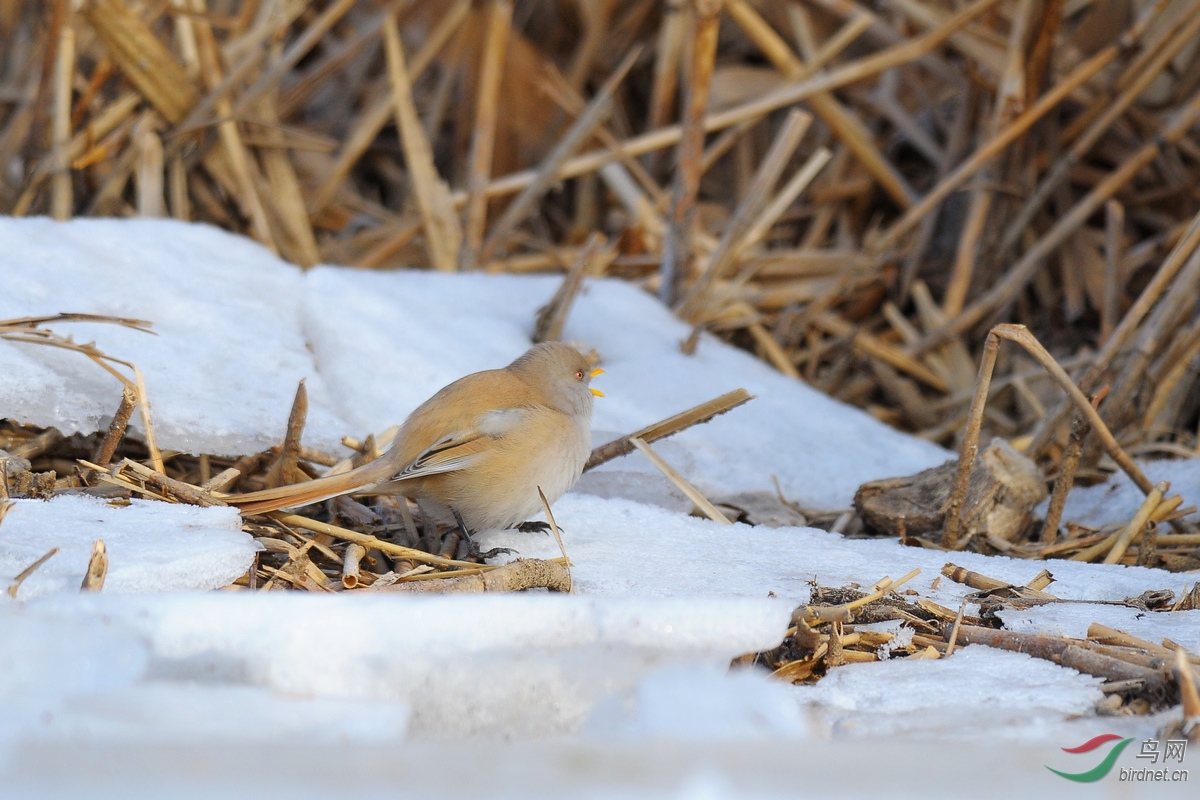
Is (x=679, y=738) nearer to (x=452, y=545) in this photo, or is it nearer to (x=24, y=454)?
(x=452, y=545)

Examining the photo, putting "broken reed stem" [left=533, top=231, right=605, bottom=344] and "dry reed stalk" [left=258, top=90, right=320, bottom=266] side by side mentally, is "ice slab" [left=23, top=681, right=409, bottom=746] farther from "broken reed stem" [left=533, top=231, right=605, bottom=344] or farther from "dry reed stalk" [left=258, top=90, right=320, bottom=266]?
"dry reed stalk" [left=258, top=90, right=320, bottom=266]

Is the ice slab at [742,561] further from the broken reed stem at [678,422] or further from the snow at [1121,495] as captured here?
the snow at [1121,495]

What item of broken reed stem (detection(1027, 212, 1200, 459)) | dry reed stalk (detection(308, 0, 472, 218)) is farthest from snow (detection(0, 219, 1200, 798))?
dry reed stalk (detection(308, 0, 472, 218))

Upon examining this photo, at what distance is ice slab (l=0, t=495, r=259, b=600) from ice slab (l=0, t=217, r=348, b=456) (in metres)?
0.38

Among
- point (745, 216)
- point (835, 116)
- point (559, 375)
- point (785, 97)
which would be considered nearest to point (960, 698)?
point (559, 375)

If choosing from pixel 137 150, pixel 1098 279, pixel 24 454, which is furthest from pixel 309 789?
pixel 1098 279

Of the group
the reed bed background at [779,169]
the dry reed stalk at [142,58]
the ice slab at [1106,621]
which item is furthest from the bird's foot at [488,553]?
the dry reed stalk at [142,58]

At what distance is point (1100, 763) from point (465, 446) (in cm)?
151

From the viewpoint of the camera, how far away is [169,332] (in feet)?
9.42

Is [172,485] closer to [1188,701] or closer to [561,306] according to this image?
[561,306]

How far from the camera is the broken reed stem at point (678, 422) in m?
2.76

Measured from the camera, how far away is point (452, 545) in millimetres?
2541

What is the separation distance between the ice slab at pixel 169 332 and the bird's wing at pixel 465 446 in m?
0.39

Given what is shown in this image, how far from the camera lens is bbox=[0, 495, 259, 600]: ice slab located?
1742 mm
